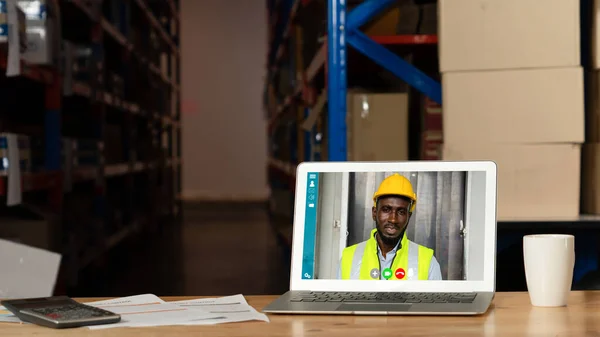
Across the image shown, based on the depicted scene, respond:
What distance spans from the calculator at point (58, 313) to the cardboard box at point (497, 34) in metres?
1.46

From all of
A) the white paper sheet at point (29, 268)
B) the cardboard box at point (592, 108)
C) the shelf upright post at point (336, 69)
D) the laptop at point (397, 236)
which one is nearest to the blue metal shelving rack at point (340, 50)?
the shelf upright post at point (336, 69)

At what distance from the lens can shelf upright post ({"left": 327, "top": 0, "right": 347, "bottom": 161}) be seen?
2.57 meters

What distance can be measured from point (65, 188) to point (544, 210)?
233 cm

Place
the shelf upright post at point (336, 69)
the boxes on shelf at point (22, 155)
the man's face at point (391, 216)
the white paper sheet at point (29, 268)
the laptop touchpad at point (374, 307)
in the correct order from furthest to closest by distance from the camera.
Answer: the boxes on shelf at point (22, 155)
the shelf upright post at point (336, 69)
the white paper sheet at point (29, 268)
the man's face at point (391, 216)
the laptop touchpad at point (374, 307)

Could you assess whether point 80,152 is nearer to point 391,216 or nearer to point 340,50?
point 340,50

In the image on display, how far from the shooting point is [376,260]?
1151 millimetres

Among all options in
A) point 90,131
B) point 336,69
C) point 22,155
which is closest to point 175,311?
point 336,69

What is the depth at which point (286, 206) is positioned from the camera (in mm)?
6816

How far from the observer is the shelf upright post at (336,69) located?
2.57m

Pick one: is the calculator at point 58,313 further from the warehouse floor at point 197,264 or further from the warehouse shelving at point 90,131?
the warehouse floor at point 197,264

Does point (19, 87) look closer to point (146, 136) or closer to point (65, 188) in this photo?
point (65, 188)

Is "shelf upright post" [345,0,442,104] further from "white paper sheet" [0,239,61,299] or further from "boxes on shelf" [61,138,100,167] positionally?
"boxes on shelf" [61,138,100,167]

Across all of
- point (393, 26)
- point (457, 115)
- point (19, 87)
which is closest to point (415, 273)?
point (457, 115)

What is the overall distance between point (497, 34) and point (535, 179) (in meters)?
0.41
